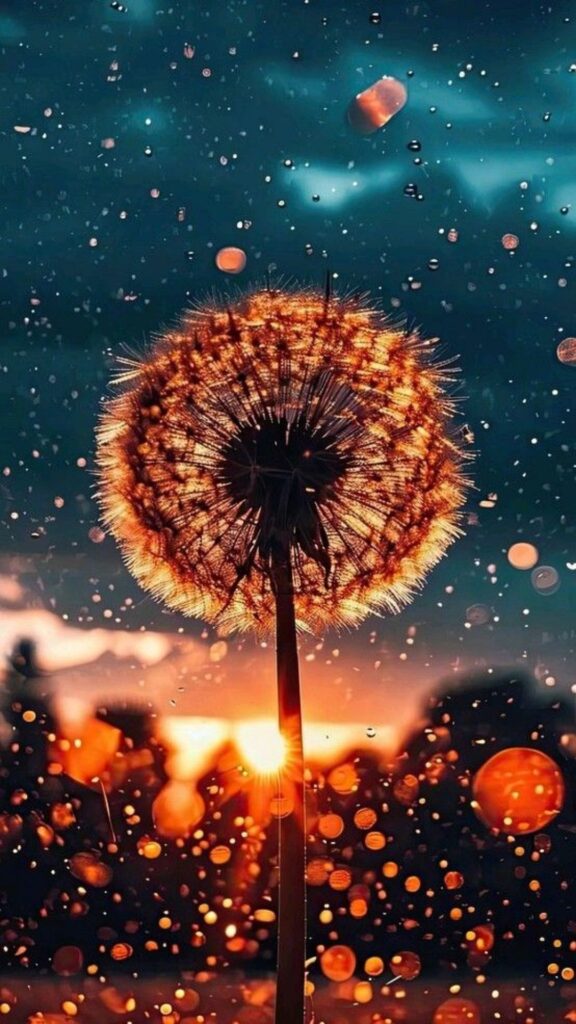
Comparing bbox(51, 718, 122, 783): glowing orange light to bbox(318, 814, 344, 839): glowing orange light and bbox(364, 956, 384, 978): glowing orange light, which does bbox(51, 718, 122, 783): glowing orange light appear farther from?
bbox(364, 956, 384, 978): glowing orange light

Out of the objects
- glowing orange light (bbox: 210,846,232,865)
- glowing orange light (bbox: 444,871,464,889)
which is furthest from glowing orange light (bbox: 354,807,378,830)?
glowing orange light (bbox: 444,871,464,889)

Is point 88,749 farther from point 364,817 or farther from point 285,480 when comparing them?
point 285,480

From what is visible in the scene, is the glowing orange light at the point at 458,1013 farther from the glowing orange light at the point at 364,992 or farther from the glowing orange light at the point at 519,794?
the glowing orange light at the point at 519,794

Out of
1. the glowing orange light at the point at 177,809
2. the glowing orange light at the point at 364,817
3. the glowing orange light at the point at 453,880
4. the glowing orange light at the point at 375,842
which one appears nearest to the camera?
the glowing orange light at the point at 177,809

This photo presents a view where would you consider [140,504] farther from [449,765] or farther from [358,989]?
[358,989]

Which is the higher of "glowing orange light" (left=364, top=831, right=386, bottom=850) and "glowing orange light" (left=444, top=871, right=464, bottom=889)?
"glowing orange light" (left=444, top=871, right=464, bottom=889)

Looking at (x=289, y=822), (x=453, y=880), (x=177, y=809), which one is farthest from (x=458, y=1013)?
(x=289, y=822)

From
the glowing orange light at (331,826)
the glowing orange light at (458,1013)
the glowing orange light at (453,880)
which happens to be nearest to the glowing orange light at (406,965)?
the glowing orange light at (458,1013)
